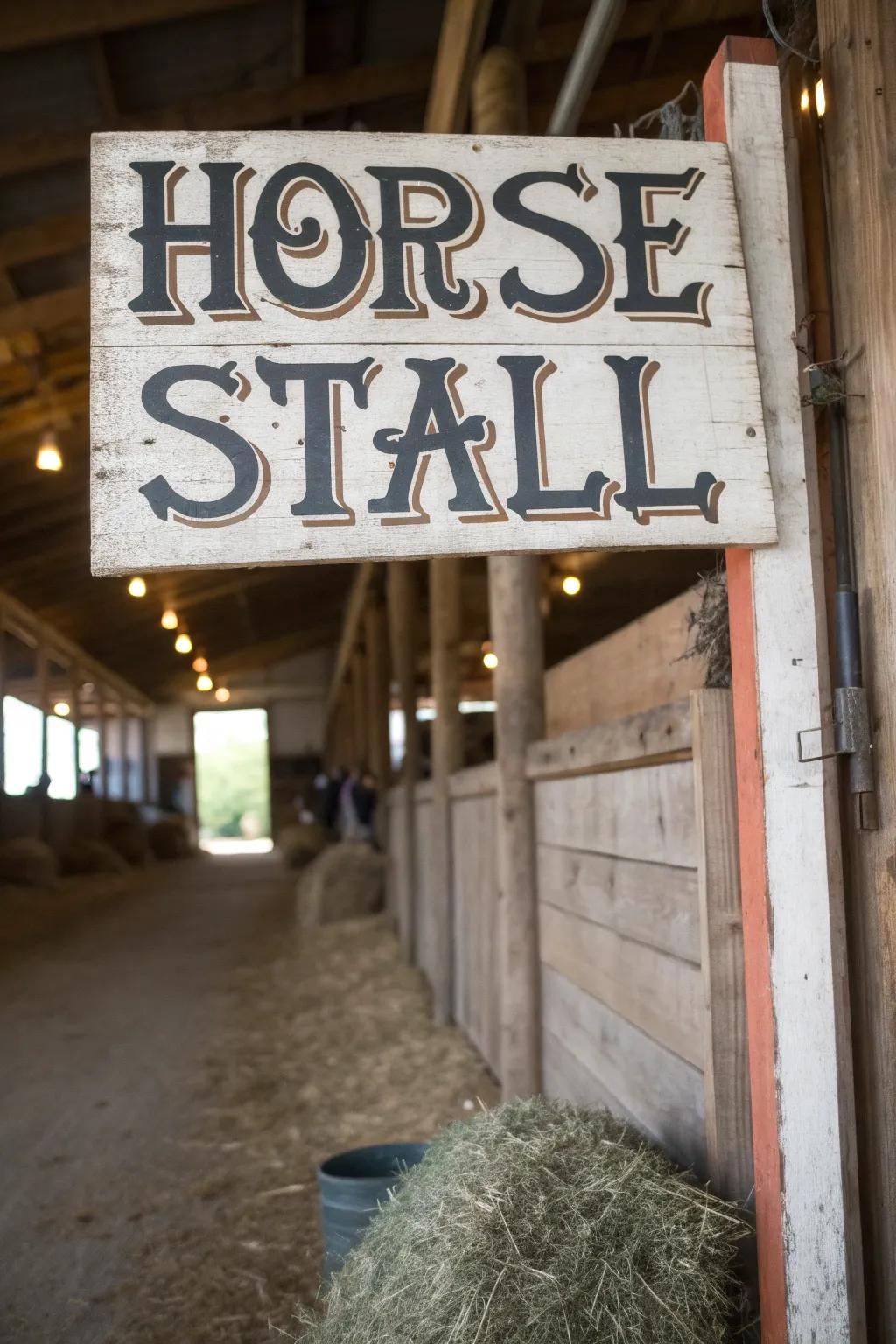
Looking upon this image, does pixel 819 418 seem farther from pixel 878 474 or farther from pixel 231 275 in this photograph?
pixel 231 275

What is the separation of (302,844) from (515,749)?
46.7ft

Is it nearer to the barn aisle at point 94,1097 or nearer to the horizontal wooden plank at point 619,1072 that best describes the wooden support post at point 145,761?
the barn aisle at point 94,1097

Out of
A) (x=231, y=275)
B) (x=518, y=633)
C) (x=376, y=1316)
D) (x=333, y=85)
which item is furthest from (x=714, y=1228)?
(x=333, y=85)

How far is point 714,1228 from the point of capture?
2.04 meters

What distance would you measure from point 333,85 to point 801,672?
5588mm

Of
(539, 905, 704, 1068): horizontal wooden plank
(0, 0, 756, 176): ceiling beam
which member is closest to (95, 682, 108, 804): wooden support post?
(0, 0, 756, 176): ceiling beam

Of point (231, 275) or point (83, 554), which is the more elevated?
point (83, 554)

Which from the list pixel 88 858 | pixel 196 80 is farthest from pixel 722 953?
pixel 88 858

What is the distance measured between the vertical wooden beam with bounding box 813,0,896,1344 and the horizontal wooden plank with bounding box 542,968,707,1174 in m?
0.47

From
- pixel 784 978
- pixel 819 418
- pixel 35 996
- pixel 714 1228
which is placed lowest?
pixel 35 996

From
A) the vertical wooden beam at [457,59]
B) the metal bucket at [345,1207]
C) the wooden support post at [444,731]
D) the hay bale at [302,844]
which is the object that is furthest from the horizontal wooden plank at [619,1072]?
the hay bale at [302,844]

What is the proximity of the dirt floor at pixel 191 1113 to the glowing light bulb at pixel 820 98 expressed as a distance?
2.89 meters

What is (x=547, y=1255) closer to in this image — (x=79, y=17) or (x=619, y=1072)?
(x=619, y=1072)

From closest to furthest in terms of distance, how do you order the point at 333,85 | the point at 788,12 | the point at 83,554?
the point at 788,12 → the point at 333,85 → the point at 83,554
